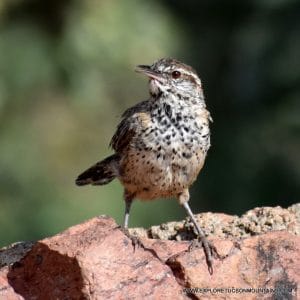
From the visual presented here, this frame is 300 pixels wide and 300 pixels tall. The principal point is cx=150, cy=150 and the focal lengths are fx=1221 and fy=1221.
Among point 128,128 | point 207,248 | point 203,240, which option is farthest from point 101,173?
point 207,248

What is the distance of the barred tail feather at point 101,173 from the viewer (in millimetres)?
7285

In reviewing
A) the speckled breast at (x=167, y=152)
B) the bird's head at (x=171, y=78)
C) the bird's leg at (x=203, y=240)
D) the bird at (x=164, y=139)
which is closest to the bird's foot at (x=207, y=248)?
the bird's leg at (x=203, y=240)

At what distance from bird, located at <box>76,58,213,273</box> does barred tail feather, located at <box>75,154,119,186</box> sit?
18mm

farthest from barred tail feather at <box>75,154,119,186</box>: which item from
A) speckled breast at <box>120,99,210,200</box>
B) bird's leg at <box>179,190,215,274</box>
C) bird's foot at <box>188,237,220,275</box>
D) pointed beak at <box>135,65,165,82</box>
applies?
bird's foot at <box>188,237,220,275</box>

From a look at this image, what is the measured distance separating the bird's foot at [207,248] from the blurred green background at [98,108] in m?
3.98

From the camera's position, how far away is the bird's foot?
5.77m

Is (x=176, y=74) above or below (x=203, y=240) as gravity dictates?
above

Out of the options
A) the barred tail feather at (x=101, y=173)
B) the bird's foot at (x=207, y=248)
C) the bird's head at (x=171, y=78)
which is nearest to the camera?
the bird's foot at (x=207, y=248)

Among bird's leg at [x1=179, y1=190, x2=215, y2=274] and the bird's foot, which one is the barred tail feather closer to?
bird's leg at [x1=179, y1=190, x2=215, y2=274]

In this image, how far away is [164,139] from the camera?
6816 millimetres

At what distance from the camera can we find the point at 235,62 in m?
14.0

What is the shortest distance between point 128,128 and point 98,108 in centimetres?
362

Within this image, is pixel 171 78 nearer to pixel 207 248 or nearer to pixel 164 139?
pixel 164 139

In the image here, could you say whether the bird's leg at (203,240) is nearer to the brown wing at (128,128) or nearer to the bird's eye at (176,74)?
the brown wing at (128,128)
